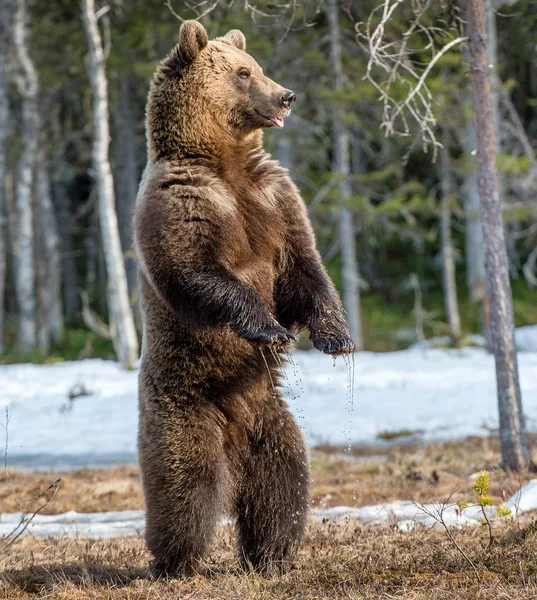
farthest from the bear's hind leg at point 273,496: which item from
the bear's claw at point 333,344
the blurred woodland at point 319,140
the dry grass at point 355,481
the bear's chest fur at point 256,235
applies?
the blurred woodland at point 319,140

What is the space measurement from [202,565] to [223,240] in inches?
71.0

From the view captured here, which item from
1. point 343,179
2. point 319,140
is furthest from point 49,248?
point 343,179

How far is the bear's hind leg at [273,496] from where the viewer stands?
15.1ft

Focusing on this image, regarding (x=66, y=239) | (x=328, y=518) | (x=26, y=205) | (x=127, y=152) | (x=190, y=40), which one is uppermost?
(x=127, y=152)

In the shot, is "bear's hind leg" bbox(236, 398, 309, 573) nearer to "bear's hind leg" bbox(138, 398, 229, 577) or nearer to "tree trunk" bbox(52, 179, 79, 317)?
"bear's hind leg" bbox(138, 398, 229, 577)

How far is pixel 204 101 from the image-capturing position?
16.2 feet

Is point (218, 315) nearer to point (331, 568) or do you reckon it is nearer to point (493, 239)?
point (331, 568)

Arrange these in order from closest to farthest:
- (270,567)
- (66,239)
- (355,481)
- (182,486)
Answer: (182,486) < (270,567) < (355,481) < (66,239)

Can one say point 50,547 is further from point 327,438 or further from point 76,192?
point 76,192

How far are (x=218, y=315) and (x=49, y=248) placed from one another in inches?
847

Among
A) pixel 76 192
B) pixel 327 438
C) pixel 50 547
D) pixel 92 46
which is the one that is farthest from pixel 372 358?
pixel 76 192

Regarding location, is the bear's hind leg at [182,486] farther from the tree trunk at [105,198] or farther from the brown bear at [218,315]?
the tree trunk at [105,198]

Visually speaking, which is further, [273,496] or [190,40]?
[190,40]

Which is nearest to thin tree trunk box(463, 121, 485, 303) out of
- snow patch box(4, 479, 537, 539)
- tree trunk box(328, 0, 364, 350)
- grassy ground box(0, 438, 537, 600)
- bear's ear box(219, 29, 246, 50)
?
tree trunk box(328, 0, 364, 350)
